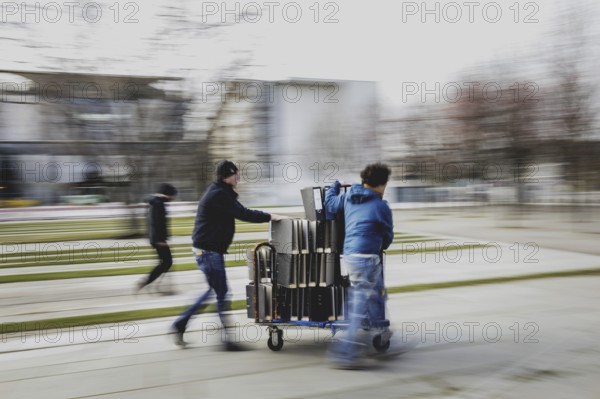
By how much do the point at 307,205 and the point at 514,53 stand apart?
20231 millimetres

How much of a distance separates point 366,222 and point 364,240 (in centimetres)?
16

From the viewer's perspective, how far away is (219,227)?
590 centimetres

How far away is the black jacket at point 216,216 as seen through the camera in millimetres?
5855

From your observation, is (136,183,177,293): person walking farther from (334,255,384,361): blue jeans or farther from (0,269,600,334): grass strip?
(334,255,384,361): blue jeans

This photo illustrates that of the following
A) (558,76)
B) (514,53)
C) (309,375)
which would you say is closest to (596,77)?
(558,76)

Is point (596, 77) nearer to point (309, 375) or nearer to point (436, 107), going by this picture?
point (436, 107)

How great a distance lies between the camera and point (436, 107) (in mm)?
32938

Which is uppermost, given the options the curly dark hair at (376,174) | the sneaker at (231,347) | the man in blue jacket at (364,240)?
the curly dark hair at (376,174)

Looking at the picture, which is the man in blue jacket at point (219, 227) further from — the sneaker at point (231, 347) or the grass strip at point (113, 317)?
the grass strip at point (113, 317)

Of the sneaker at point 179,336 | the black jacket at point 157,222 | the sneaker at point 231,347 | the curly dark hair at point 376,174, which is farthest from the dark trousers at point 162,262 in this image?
the curly dark hair at point 376,174

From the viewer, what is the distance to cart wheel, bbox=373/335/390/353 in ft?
18.4

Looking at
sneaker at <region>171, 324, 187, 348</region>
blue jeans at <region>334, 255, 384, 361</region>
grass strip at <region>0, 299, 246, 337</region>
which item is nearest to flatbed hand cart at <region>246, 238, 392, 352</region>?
blue jeans at <region>334, 255, 384, 361</region>

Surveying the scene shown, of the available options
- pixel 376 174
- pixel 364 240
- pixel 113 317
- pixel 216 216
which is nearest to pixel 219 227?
pixel 216 216

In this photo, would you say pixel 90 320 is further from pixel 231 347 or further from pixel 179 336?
pixel 231 347
